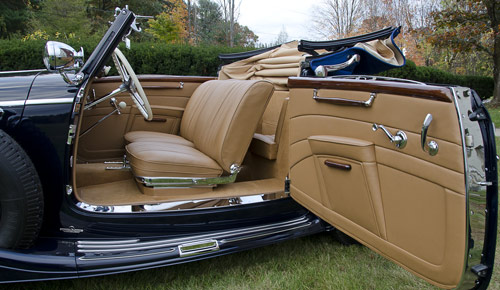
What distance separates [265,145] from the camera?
240cm

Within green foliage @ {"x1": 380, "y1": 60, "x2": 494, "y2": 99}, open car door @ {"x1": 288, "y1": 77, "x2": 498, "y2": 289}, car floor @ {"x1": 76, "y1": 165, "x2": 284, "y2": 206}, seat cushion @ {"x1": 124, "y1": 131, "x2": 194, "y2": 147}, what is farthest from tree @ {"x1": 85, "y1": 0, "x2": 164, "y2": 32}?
open car door @ {"x1": 288, "y1": 77, "x2": 498, "y2": 289}

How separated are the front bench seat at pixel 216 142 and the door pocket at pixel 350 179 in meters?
0.49

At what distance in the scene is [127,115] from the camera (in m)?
2.93

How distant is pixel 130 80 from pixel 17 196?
2.94 ft

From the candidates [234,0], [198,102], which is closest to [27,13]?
[234,0]

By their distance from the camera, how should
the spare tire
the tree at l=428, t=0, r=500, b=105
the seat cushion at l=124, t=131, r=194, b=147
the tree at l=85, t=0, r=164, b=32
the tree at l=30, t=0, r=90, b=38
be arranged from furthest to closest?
the tree at l=85, t=0, r=164, b=32 < the tree at l=30, t=0, r=90, b=38 < the tree at l=428, t=0, r=500, b=105 < the seat cushion at l=124, t=131, r=194, b=147 < the spare tire

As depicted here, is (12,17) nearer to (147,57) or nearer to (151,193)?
(147,57)

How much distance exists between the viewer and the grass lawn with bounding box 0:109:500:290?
6.50 ft

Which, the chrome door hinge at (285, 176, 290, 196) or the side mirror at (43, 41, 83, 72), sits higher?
the side mirror at (43, 41, 83, 72)

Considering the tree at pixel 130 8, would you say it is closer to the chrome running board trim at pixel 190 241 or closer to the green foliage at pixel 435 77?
the green foliage at pixel 435 77

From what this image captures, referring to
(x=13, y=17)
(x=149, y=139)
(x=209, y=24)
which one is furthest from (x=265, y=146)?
(x=13, y=17)

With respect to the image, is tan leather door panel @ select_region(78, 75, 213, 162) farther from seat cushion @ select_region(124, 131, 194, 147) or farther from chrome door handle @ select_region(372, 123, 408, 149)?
chrome door handle @ select_region(372, 123, 408, 149)

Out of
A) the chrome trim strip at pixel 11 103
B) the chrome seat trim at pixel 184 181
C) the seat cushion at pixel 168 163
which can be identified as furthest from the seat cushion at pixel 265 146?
the chrome trim strip at pixel 11 103

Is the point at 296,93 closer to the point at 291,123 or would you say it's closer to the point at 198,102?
the point at 291,123
